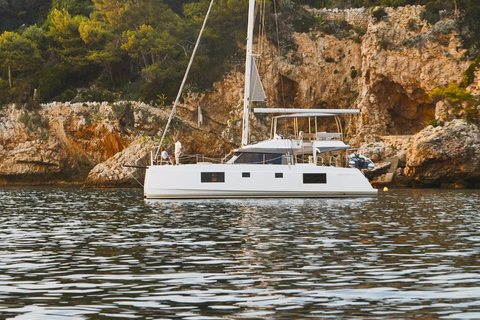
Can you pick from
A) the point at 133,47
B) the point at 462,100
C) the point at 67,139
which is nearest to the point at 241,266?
the point at 462,100

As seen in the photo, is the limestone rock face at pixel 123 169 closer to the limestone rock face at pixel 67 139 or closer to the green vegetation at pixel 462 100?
the limestone rock face at pixel 67 139

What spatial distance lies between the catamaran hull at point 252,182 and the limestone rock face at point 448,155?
13.3 meters

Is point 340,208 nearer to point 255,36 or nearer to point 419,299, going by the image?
point 419,299

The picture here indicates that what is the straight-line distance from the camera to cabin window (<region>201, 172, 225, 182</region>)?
33.2 metres

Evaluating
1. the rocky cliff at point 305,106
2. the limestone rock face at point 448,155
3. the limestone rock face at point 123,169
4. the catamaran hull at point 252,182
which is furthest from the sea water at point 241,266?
the rocky cliff at point 305,106

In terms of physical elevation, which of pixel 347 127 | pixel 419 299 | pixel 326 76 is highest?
pixel 326 76

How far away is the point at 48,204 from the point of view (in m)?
30.8

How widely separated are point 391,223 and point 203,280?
34.9 feet

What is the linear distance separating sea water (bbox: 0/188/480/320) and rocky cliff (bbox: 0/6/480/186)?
96.4 feet

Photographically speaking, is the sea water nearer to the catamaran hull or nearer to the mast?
the catamaran hull

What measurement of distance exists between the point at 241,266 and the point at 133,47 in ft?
151

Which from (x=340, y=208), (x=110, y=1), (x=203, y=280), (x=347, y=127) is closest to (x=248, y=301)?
(x=203, y=280)

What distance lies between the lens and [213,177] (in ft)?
109

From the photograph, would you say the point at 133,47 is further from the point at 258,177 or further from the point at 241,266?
the point at 241,266
